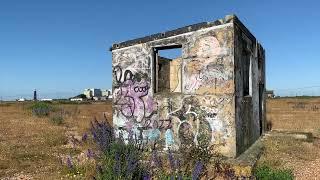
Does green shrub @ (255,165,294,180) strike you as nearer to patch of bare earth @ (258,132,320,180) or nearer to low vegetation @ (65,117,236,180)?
low vegetation @ (65,117,236,180)

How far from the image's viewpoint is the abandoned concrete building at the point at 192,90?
823cm

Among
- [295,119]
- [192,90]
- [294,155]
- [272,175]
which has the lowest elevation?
[294,155]

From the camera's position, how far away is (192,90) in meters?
8.68

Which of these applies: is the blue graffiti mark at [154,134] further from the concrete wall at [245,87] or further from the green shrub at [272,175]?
the green shrub at [272,175]

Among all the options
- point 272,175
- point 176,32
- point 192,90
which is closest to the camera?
point 272,175

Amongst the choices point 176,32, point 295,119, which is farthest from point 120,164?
point 295,119

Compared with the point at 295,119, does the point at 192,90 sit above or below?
above

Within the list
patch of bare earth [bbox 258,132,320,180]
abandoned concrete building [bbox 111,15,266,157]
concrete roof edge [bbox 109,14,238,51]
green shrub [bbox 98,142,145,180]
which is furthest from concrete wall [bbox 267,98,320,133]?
green shrub [bbox 98,142,145,180]

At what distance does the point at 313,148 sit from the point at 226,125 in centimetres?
490

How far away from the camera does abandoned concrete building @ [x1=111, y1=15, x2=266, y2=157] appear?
27.0 feet

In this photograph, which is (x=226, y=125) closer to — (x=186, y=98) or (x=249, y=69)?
(x=186, y=98)

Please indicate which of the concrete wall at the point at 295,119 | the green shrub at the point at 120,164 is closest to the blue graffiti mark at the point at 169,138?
the green shrub at the point at 120,164

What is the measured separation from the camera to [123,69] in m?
9.92

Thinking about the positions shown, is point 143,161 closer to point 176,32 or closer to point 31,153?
point 176,32
